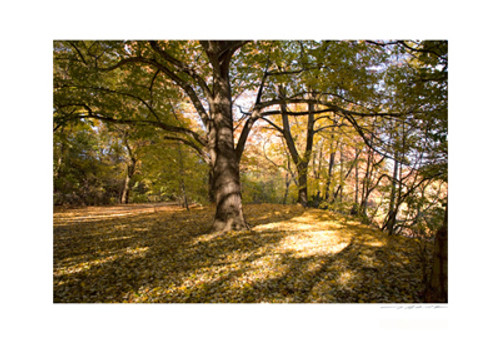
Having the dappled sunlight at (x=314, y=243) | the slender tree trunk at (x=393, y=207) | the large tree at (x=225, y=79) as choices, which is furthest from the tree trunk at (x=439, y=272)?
the large tree at (x=225, y=79)

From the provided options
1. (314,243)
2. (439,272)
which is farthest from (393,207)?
(439,272)

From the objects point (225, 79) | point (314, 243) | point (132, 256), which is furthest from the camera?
point (225, 79)

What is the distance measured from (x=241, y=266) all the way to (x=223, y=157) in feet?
5.74

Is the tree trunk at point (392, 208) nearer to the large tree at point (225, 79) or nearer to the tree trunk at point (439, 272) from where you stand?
the large tree at point (225, 79)

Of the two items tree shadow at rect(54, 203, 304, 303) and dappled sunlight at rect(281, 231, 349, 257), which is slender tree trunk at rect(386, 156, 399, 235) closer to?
dappled sunlight at rect(281, 231, 349, 257)

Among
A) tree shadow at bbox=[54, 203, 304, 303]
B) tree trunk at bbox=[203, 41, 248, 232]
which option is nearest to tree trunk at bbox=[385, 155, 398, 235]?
tree shadow at bbox=[54, 203, 304, 303]

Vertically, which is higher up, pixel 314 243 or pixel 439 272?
pixel 439 272

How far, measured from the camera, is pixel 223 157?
3.41 metres

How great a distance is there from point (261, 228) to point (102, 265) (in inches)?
87.5

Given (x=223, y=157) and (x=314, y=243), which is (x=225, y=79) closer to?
(x=223, y=157)

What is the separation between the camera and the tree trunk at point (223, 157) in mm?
3338

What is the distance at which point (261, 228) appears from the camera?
3568mm
